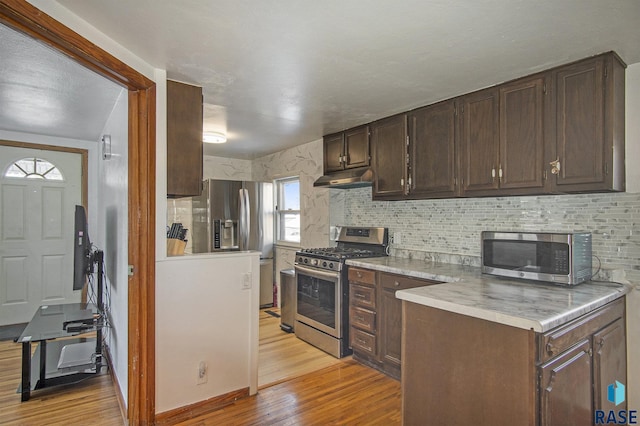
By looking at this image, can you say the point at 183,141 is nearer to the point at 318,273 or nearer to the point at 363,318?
the point at 318,273

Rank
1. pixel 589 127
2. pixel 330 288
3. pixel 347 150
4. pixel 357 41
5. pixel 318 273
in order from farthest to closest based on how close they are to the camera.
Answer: pixel 347 150, pixel 318 273, pixel 330 288, pixel 589 127, pixel 357 41

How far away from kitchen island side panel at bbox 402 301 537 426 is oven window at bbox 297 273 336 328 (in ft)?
4.77

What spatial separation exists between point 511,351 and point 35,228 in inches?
194

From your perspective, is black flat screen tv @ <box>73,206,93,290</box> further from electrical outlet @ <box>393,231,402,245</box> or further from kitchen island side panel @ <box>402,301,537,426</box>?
electrical outlet @ <box>393,231,402,245</box>

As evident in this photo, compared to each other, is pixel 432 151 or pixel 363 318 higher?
pixel 432 151

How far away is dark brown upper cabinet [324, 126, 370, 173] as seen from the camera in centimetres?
358

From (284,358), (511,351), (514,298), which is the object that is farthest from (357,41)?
(284,358)

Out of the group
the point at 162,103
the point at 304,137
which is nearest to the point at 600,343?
the point at 162,103

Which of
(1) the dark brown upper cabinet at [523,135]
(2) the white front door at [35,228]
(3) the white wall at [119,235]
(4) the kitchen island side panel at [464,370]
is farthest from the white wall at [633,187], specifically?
(2) the white front door at [35,228]

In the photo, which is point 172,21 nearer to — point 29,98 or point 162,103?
point 162,103

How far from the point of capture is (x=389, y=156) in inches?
129

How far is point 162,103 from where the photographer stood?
89.1 inches

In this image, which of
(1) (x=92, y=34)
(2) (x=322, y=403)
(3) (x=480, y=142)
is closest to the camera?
(1) (x=92, y=34)

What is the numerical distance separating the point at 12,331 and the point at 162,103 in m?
3.48
